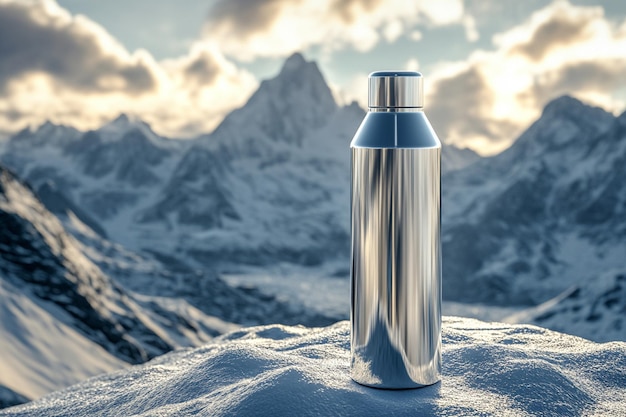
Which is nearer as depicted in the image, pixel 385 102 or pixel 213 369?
pixel 385 102

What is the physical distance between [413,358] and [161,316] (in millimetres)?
57417

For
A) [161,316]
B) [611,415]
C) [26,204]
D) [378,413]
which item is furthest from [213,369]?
[161,316]

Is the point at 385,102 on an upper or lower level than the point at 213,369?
upper

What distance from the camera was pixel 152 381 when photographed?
18.6 feet

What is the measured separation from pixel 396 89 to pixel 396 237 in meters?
1.02

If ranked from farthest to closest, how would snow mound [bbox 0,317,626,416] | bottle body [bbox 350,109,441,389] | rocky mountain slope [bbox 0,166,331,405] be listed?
rocky mountain slope [bbox 0,166,331,405] < bottle body [bbox 350,109,441,389] < snow mound [bbox 0,317,626,416]

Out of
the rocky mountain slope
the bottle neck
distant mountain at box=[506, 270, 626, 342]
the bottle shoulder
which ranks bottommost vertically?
distant mountain at box=[506, 270, 626, 342]

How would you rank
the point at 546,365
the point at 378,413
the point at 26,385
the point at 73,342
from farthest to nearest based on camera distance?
the point at 73,342
the point at 26,385
the point at 546,365
the point at 378,413

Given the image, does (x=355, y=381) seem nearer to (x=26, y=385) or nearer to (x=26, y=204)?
(x=26, y=385)

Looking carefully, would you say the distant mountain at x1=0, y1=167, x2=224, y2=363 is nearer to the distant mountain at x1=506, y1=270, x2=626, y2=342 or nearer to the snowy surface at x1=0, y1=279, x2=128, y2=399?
the snowy surface at x1=0, y1=279, x2=128, y2=399

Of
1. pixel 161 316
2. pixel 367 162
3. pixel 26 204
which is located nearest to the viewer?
pixel 367 162

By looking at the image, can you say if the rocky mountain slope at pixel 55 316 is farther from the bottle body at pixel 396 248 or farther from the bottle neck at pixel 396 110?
the bottle neck at pixel 396 110

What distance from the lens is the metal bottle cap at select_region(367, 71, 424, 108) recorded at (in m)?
4.26

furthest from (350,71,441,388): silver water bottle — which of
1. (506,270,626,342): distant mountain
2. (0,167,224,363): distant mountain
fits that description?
(506,270,626,342): distant mountain
